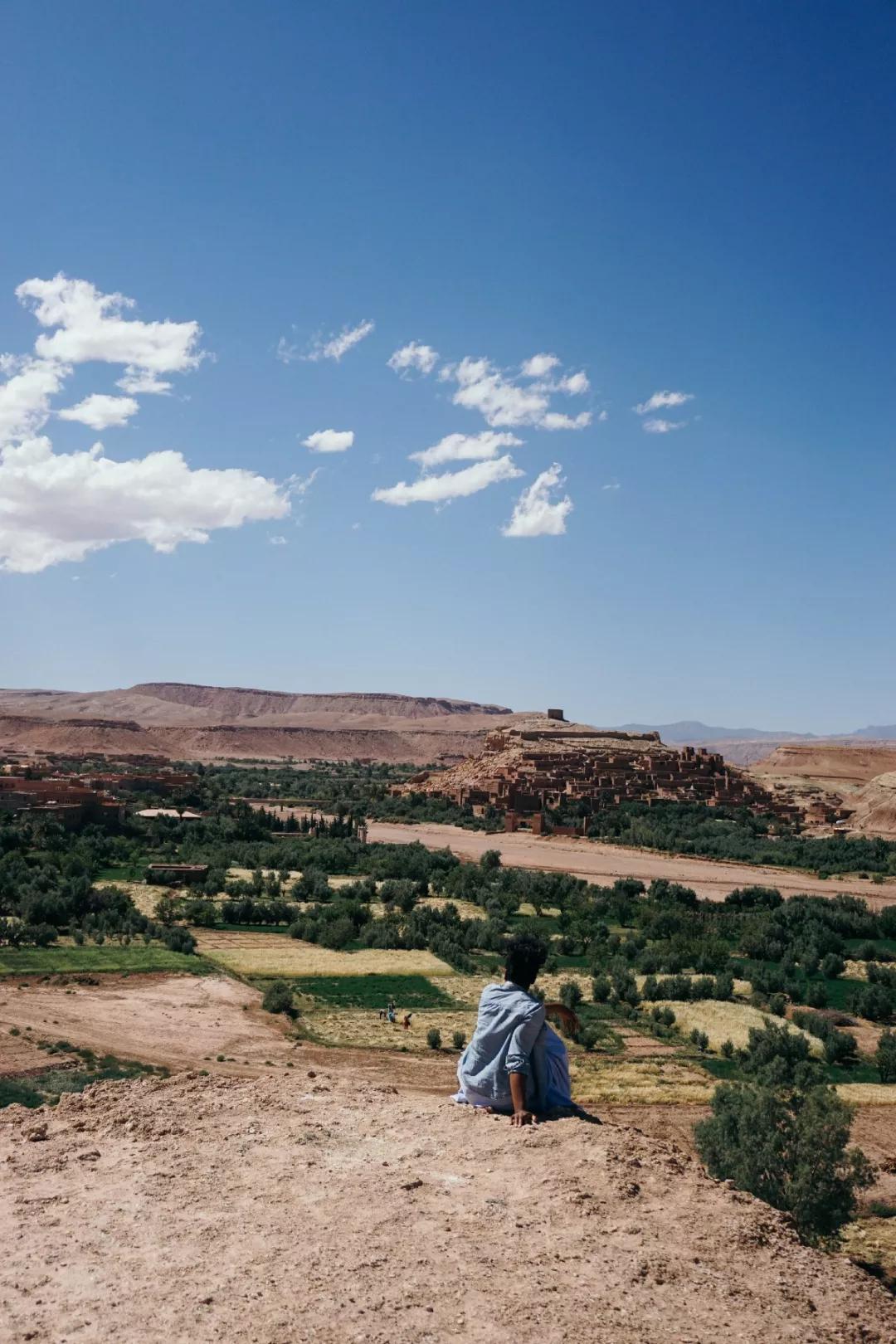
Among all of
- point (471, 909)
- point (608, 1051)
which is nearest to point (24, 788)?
point (471, 909)

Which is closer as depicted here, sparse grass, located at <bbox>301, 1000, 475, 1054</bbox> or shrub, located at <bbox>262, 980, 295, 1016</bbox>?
sparse grass, located at <bbox>301, 1000, 475, 1054</bbox>

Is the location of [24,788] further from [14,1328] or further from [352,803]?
[14,1328]

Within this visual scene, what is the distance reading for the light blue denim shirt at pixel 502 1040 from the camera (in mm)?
5668

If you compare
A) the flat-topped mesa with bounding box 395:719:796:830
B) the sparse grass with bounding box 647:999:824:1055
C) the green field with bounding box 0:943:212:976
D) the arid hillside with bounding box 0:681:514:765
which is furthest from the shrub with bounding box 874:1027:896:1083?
the arid hillside with bounding box 0:681:514:765

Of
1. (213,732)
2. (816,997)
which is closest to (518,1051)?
(816,997)

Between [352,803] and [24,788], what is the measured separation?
27.0 metres

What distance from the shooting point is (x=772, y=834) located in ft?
204

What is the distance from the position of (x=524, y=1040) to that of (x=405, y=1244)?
1201mm

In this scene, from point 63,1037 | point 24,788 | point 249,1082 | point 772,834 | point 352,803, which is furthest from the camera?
point 352,803

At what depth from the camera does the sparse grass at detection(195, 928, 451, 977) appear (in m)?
25.6

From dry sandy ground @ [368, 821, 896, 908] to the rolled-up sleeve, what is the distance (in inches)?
1451

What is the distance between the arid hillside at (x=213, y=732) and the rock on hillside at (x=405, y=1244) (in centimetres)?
10674

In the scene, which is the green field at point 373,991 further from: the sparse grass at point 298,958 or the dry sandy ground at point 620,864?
the dry sandy ground at point 620,864

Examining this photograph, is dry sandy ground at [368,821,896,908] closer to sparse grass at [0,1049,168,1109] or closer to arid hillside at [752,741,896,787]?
sparse grass at [0,1049,168,1109]
